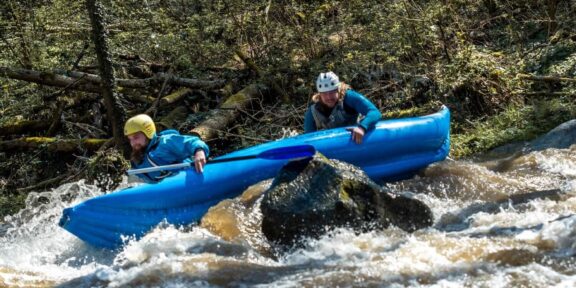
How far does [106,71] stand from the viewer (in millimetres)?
6855

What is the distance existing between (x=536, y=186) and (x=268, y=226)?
223 centimetres

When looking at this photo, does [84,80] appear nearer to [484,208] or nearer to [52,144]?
[52,144]

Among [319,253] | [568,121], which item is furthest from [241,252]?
[568,121]

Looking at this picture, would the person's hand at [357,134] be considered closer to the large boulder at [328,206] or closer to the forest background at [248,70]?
the large boulder at [328,206]

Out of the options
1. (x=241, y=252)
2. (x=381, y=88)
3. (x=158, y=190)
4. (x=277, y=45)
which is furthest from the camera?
(x=277, y=45)

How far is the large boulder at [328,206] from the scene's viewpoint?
4.44m

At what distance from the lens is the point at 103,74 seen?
6871mm

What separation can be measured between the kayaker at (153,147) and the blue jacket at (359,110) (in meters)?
1.18

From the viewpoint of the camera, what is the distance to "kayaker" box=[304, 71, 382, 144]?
18.5 ft

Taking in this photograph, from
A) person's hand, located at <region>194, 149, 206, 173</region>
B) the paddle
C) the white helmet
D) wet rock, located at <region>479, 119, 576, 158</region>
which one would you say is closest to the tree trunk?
the paddle

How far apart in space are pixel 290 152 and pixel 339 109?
44.3 inches

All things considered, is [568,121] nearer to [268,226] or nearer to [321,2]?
[268,226]

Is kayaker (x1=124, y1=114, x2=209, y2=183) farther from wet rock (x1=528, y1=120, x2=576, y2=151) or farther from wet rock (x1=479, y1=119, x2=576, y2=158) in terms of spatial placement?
wet rock (x1=528, y1=120, x2=576, y2=151)

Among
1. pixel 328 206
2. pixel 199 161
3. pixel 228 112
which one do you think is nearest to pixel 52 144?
pixel 228 112
